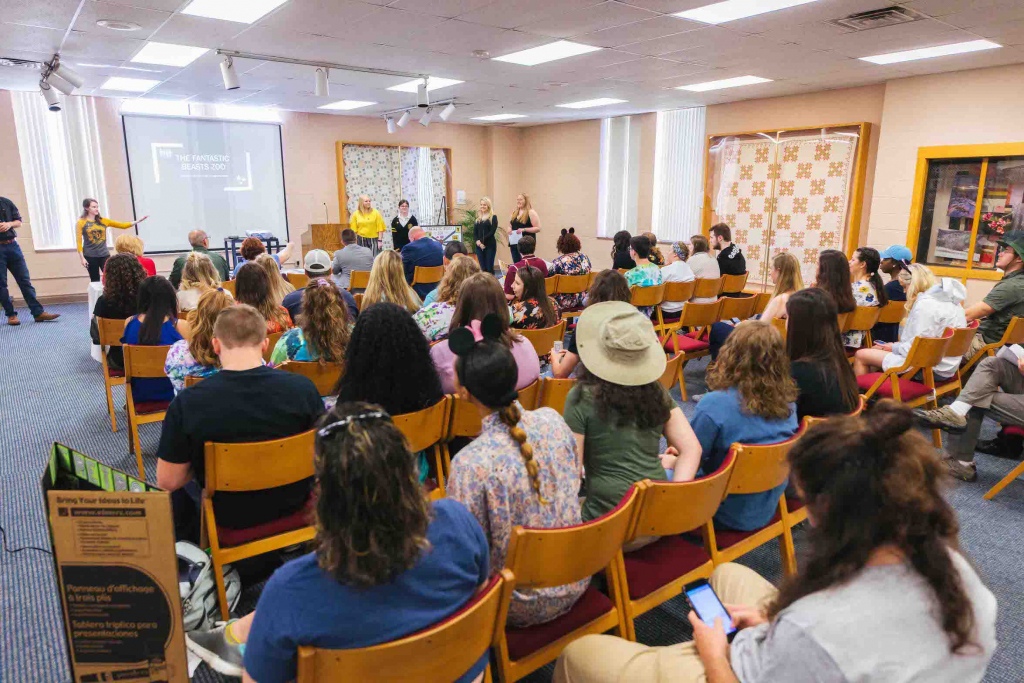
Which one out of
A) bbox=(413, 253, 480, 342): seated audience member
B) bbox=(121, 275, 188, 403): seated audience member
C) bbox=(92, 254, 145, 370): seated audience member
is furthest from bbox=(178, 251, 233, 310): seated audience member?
bbox=(413, 253, 480, 342): seated audience member

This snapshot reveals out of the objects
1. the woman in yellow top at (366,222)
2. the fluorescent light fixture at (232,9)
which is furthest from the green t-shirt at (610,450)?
the woman in yellow top at (366,222)

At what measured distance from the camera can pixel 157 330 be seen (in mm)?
3555

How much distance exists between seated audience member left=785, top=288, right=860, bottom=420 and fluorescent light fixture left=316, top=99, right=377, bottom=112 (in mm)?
7995

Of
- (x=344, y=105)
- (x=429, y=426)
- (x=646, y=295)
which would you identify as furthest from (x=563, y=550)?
(x=344, y=105)

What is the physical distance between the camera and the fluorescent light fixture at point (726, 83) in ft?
23.6

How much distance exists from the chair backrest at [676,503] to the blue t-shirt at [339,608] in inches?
28.1

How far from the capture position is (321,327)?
2.91m

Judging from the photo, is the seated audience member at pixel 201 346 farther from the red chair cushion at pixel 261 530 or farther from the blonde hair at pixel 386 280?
the blonde hair at pixel 386 280

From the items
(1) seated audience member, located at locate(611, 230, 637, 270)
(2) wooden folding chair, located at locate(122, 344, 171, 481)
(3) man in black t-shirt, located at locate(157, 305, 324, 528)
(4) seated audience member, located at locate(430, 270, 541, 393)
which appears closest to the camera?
(3) man in black t-shirt, located at locate(157, 305, 324, 528)

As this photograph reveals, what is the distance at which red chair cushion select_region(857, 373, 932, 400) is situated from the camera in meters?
3.70

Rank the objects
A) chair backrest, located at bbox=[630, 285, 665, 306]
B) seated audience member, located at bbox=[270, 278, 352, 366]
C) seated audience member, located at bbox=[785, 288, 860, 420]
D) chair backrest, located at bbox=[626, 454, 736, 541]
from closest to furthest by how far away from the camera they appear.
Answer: chair backrest, located at bbox=[626, 454, 736, 541] → seated audience member, located at bbox=[785, 288, 860, 420] → seated audience member, located at bbox=[270, 278, 352, 366] → chair backrest, located at bbox=[630, 285, 665, 306]

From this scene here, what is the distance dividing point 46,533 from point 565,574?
9.03ft

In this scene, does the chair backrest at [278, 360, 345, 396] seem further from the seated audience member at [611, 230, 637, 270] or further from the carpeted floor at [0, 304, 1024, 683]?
the seated audience member at [611, 230, 637, 270]

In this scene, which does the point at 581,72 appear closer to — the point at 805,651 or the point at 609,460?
the point at 609,460
